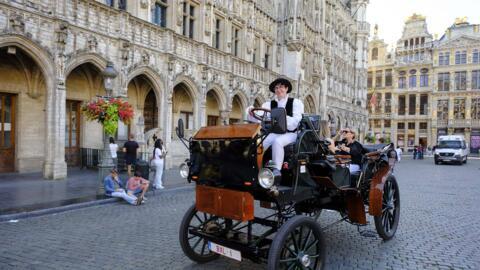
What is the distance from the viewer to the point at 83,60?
42.4ft

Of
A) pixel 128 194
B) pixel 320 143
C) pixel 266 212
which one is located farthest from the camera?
pixel 128 194

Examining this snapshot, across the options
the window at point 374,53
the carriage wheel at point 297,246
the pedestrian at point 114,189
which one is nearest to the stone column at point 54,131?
the pedestrian at point 114,189

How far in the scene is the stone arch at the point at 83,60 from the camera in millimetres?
12515

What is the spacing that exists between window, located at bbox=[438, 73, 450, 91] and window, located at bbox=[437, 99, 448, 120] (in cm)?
214

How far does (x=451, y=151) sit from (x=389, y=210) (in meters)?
28.5

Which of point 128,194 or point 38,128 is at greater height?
point 38,128

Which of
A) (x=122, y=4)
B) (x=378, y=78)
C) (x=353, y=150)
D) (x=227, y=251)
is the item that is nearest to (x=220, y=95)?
(x=122, y=4)

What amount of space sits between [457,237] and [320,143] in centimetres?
395

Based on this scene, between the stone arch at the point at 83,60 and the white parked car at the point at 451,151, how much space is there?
28.9 m

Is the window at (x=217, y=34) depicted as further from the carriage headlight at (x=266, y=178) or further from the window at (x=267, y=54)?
the carriage headlight at (x=266, y=178)

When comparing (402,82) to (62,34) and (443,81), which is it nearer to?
(443,81)

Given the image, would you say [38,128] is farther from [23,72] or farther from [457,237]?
[457,237]

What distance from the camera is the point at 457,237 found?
671 cm

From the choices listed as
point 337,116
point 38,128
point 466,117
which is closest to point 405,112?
point 466,117
